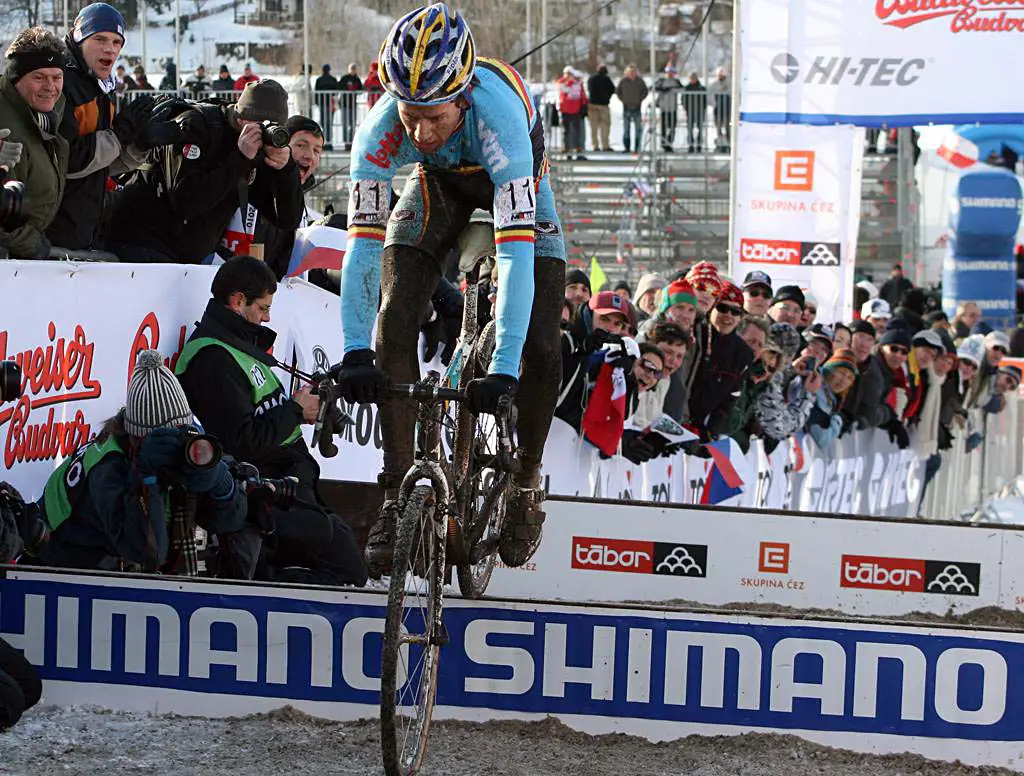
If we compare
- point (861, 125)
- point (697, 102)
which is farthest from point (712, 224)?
point (861, 125)

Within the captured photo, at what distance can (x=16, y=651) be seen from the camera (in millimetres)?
5434

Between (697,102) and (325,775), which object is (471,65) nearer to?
(325,775)

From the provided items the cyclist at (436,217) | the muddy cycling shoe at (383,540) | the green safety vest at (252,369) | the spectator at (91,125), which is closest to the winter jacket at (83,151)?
the spectator at (91,125)

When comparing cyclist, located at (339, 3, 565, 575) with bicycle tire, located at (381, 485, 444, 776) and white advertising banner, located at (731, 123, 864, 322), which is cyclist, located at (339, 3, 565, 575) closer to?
bicycle tire, located at (381, 485, 444, 776)

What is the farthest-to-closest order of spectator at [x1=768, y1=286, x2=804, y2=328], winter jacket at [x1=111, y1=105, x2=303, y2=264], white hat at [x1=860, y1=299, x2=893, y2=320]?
1. white hat at [x1=860, y1=299, x2=893, y2=320]
2. spectator at [x1=768, y1=286, x2=804, y2=328]
3. winter jacket at [x1=111, y1=105, x2=303, y2=264]

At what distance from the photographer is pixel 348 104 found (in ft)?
79.4

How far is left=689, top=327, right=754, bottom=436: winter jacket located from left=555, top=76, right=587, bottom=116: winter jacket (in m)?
15.6

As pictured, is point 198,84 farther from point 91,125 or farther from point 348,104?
point 91,125

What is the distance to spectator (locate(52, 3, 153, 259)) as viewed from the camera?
23.3 ft

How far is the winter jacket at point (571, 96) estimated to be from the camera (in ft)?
84.1

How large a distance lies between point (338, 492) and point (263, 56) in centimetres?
1957

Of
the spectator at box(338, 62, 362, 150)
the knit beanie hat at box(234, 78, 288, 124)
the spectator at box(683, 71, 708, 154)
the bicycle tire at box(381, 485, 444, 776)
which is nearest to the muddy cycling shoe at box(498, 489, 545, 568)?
the bicycle tire at box(381, 485, 444, 776)

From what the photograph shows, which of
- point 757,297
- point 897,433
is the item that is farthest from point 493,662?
point 897,433

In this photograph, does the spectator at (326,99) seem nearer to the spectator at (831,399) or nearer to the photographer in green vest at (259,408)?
the spectator at (831,399)
